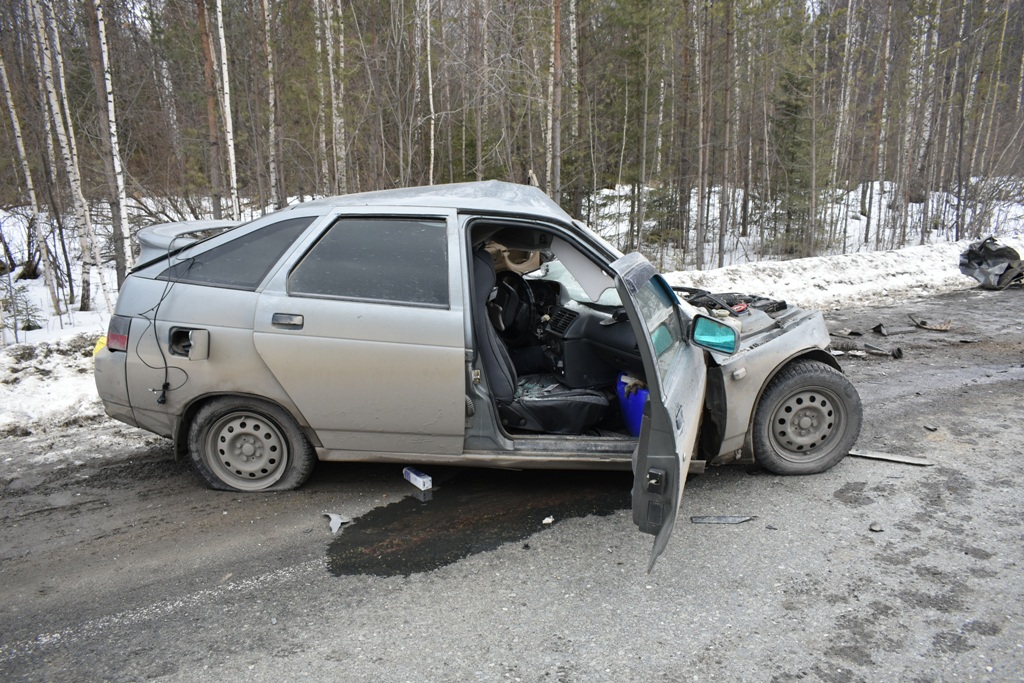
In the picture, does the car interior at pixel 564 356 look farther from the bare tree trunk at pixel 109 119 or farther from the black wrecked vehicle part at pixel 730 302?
the bare tree trunk at pixel 109 119

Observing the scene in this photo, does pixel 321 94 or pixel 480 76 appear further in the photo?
pixel 321 94

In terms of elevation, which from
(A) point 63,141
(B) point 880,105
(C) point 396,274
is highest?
(B) point 880,105

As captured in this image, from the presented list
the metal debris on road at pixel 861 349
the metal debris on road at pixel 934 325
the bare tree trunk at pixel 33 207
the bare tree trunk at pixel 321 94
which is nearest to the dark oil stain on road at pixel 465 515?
the metal debris on road at pixel 861 349

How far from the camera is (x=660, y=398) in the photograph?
2.97m

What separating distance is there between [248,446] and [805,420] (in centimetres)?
356

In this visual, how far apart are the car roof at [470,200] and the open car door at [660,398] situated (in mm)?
753

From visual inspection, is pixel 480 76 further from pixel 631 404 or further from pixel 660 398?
pixel 660 398

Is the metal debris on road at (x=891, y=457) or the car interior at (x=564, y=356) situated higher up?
the car interior at (x=564, y=356)

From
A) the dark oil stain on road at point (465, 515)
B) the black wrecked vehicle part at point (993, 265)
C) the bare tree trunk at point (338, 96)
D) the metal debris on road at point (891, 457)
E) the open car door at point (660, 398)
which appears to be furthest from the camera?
the bare tree trunk at point (338, 96)

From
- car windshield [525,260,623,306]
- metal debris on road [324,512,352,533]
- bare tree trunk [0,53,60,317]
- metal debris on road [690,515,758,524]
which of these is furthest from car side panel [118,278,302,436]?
bare tree trunk [0,53,60,317]

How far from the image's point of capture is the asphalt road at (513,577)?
2.75 m

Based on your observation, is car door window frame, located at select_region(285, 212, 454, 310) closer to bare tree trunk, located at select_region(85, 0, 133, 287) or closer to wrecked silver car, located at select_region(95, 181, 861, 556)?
wrecked silver car, located at select_region(95, 181, 861, 556)

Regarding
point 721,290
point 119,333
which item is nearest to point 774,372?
point 119,333

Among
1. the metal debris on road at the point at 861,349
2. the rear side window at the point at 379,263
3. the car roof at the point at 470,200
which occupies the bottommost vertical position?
the metal debris on road at the point at 861,349
